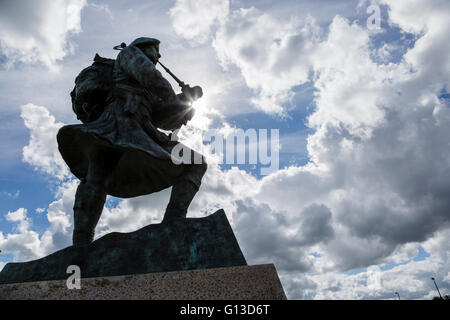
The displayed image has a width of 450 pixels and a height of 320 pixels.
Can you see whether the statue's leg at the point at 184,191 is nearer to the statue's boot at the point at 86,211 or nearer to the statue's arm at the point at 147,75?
the statue's boot at the point at 86,211

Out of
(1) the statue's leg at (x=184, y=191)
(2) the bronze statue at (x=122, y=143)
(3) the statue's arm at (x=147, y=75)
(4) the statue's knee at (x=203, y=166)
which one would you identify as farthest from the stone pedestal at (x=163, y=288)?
(3) the statue's arm at (x=147, y=75)

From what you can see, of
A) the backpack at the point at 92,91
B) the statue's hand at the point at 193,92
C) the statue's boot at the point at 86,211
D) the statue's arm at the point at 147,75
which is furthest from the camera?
the statue's hand at the point at 193,92

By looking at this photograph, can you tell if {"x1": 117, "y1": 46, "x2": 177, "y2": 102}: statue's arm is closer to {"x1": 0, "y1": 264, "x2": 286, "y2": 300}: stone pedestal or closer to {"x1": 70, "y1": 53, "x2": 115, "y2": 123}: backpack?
{"x1": 70, "y1": 53, "x2": 115, "y2": 123}: backpack

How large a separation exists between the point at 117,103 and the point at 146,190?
3.66 feet

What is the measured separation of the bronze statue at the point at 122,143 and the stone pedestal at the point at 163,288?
963mm

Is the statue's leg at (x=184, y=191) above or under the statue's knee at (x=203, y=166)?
under

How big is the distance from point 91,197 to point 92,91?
1.36 m

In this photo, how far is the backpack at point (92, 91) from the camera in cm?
402

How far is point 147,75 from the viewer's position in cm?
367

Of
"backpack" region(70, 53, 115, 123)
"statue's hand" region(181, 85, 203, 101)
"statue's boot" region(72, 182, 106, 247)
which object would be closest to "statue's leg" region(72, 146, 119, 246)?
"statue's boot" region(72, 182, 106, 247)

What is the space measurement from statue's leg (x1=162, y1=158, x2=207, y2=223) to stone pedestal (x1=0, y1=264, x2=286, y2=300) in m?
1.09

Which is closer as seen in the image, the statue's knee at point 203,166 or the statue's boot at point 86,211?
the statue's boot at point 86,211

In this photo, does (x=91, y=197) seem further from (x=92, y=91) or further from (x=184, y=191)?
(x=92, y=91)
